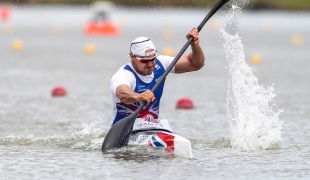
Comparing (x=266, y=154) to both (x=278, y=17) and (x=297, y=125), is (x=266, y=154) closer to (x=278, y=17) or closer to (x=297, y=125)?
(x=297, y=125)

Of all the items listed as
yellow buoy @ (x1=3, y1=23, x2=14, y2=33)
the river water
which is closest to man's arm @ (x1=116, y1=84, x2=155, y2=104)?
the river water

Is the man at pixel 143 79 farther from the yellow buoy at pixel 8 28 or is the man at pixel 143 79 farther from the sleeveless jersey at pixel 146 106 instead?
the yellow buoy at pixel 8 28

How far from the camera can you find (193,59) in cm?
1109

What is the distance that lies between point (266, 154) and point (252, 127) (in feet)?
3.11

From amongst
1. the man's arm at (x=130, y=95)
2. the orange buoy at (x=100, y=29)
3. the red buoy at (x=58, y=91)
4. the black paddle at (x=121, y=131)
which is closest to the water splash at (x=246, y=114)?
the black paddle at (x=121, y=131)

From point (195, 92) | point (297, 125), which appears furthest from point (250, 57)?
point (297, 125)

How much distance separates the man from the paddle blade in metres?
0.23

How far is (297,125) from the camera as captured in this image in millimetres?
13758

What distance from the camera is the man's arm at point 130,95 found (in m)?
10.2

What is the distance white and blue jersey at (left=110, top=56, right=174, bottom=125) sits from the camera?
34.9 ft

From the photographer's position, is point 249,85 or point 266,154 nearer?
point 266,154

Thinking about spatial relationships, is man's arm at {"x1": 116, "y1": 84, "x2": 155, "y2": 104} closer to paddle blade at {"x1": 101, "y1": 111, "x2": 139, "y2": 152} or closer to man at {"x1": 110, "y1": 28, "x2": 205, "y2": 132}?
man at {"x1": 110, "y1": 28, "x2": 205, "y2": 132}

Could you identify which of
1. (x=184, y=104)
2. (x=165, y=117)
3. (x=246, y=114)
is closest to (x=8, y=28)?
(x=184, y=104)

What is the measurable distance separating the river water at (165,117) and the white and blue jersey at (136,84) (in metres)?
0.61
